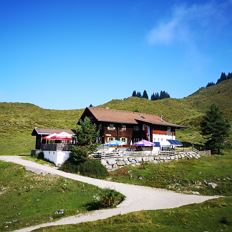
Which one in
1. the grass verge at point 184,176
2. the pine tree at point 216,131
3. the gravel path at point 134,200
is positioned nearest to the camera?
the gravel path at point 134,200

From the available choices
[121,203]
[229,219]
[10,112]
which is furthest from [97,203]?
[10,112]

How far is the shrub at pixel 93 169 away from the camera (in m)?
43.4

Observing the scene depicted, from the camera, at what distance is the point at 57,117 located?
5030 inches

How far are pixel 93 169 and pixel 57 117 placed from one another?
86521mm

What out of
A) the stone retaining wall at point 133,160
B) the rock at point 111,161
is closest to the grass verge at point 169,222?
the stone retaining wall at point 133,160

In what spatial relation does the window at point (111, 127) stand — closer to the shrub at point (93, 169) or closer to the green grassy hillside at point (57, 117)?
the shrub at point (93, 169)

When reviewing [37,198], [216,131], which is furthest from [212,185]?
[216,131]

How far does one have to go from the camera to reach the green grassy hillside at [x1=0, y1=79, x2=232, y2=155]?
283 feet

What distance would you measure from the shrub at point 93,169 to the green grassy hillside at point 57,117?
3226cm

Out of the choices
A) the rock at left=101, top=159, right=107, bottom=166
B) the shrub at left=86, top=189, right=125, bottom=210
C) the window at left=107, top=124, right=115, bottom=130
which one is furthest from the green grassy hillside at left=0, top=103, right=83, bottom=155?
the shrub at left=86, top=189, right=125, bottom=210

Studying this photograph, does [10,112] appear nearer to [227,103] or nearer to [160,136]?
[160,136]

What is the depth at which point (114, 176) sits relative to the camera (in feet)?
141

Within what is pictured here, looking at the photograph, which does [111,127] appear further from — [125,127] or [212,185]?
[212,185]

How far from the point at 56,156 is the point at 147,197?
21769 millimetres
